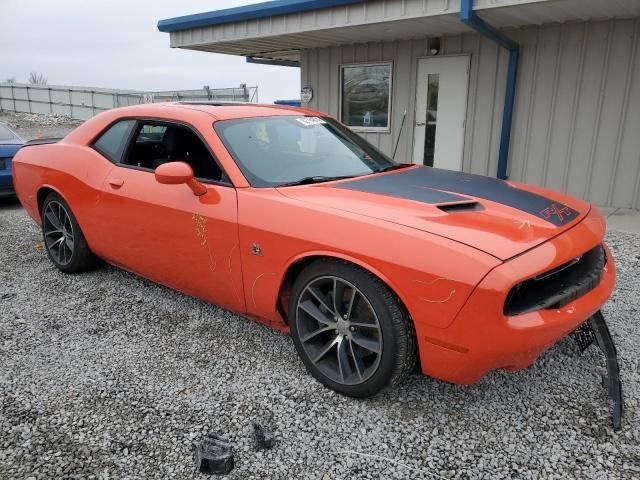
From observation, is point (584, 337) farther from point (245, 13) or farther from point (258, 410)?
point (245, 13)

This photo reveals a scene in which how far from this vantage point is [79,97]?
27.2m

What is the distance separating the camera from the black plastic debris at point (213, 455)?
83.4 inches

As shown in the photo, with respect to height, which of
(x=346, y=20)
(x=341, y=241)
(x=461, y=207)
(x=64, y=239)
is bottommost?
(x=64, y=239)

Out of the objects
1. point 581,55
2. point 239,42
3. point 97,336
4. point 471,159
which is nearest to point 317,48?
point 239,42

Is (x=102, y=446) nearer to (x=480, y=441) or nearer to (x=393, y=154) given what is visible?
(x=480, y=441)

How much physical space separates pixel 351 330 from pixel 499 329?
0.77m

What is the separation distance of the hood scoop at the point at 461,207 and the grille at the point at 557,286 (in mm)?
476

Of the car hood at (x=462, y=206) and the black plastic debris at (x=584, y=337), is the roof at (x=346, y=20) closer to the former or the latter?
the car hood at (x=462, y=206)

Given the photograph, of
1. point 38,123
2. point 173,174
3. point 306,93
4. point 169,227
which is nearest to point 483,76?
point 306,93

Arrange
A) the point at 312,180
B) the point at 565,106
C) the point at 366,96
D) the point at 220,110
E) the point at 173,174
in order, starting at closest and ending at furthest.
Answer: the point at 173,174 < the point at 312,180 < the point at 220,110 < the point at 565,106 < the point at 366,96

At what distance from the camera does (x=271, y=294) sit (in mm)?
2781

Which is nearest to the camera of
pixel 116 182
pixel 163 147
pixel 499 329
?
pixel 499 329

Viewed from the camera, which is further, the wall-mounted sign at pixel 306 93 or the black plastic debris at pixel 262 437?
the wall-mounted sign at pixel 306 93

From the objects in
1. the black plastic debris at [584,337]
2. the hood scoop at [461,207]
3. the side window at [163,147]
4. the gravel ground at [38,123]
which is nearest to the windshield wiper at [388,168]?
the hood scoop at [461,207]
